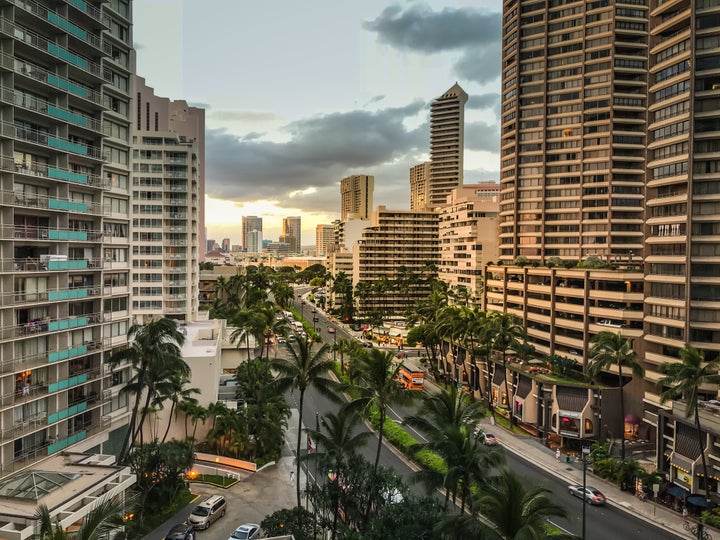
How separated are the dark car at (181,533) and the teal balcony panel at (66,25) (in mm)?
39848

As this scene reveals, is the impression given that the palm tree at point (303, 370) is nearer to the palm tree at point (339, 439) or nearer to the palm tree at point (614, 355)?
the palm tree at point (339, 439)

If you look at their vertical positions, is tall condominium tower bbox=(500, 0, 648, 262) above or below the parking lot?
above

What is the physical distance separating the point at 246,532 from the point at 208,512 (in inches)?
189

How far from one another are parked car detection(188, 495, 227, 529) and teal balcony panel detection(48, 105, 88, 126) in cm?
3334

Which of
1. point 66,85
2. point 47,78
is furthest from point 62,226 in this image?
point 47,78

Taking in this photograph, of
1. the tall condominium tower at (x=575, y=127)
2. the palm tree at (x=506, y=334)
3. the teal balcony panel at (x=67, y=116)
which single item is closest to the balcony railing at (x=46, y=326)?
the teal balcony panel at (x=67, y=116)

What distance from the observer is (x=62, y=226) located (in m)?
40.8

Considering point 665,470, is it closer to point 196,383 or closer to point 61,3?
point 196,383

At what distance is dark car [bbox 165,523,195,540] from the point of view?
115 ft

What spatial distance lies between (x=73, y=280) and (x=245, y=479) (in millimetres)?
24572

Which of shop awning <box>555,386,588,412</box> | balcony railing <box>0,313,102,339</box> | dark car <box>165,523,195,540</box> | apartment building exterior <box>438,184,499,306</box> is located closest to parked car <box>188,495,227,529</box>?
dark car <box>165,523,195,540</box>

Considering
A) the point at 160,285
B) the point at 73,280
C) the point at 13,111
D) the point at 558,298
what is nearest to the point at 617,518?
the point at 558,298

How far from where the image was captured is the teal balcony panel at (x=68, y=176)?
39.1 metres

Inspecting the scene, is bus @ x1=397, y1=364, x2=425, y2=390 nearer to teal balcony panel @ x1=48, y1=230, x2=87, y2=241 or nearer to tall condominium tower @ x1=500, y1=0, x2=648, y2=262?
tall condominium tower @ x1=500, y1=0, x2=648, y2=262
